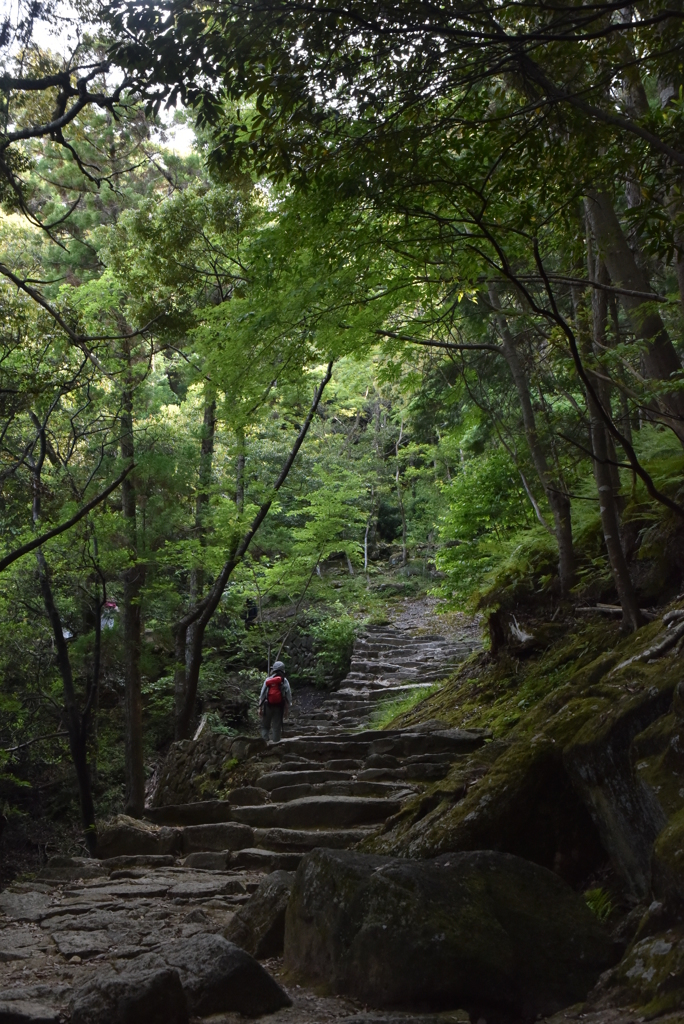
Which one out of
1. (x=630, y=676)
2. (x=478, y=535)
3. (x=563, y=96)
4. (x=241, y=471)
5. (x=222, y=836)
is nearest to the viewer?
(x=563, y=96)

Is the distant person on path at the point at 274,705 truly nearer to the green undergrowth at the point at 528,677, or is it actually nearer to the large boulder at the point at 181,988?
the green undergrowth at the point at 528,677

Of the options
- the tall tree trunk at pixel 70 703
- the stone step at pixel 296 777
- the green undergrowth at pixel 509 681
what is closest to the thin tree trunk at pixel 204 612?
the tall tree trunk at pixel 70 703

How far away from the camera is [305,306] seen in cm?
573

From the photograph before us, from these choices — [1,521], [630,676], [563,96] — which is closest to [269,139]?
[563,96]

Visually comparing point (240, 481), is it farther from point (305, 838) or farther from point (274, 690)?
point (305, 838)

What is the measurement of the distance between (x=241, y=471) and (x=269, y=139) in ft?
33.8

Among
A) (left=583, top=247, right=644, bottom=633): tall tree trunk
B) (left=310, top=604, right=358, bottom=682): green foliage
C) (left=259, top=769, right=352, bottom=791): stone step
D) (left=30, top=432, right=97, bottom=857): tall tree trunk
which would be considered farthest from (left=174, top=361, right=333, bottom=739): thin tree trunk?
(left=310, top=604, right=358, bottom=682): green foliage

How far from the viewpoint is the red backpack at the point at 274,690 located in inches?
452

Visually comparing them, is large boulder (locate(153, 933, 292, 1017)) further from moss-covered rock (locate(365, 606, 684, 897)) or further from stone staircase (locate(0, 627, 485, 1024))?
moss-covered rock (locate(365, 606, 684, 897))

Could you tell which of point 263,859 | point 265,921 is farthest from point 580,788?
point 263,859

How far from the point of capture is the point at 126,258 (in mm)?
10555

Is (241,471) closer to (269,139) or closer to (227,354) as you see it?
(227,354)

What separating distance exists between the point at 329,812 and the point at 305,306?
4.91m

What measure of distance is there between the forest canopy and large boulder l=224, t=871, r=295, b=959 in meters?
3.17
